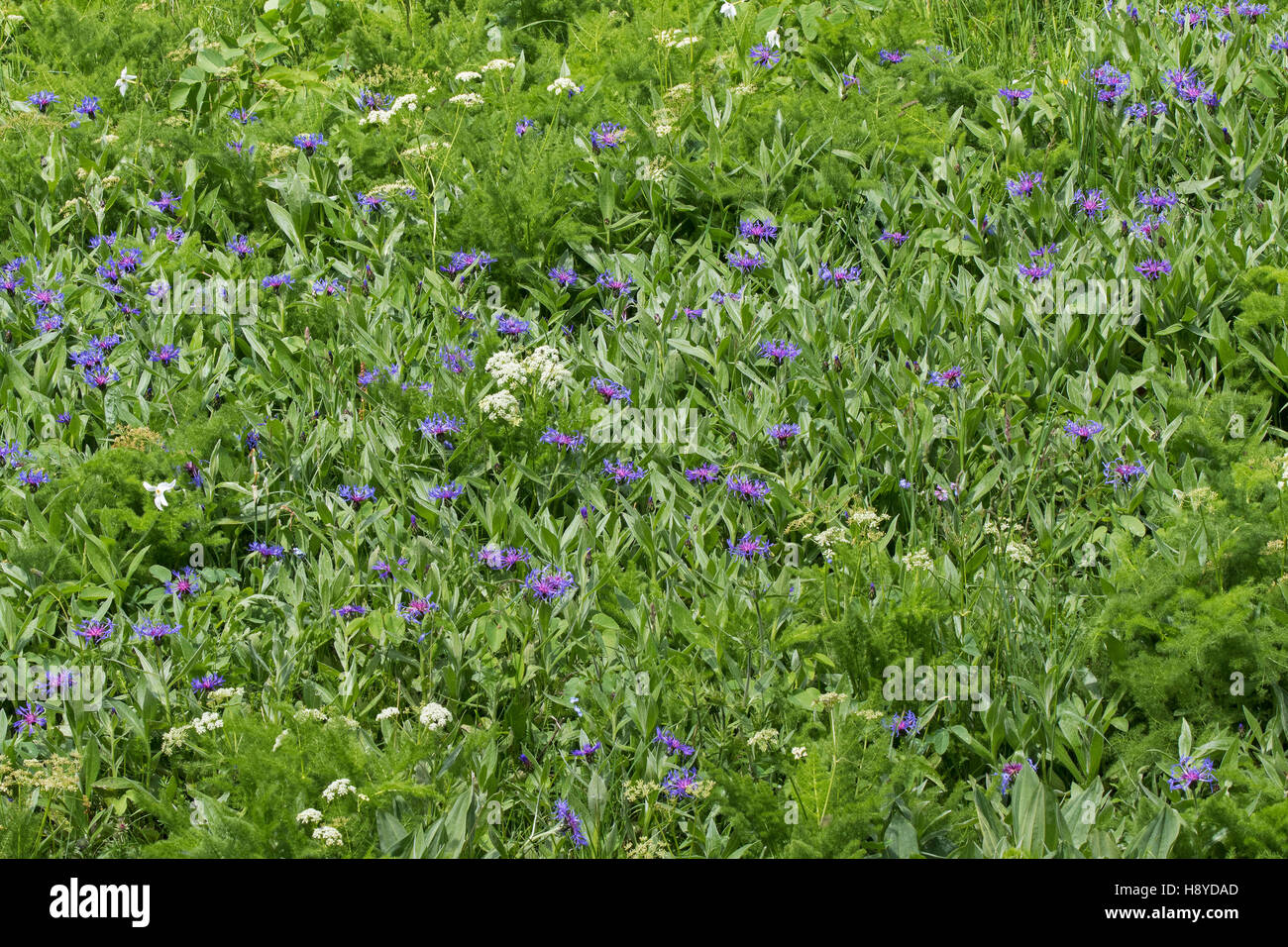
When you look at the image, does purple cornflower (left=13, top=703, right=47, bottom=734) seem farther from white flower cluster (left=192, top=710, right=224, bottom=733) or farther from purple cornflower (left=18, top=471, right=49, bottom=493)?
purple cornflower (left=18, top=471, right=49, bottom=493)

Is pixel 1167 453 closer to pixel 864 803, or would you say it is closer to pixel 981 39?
pixel 864 803

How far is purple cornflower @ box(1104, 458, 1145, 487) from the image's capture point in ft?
13.3

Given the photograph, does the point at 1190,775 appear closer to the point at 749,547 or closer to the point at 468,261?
the point at 749,547

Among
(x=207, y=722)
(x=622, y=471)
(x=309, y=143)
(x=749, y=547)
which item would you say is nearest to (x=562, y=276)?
(x=622, y=471)

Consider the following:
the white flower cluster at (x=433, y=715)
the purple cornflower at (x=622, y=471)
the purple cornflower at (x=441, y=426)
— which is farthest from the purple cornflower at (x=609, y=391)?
the white flower cluster at (x=433, y=715)

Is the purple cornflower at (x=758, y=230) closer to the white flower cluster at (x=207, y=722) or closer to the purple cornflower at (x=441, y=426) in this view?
the purple cornflower at (x=441, y=426)

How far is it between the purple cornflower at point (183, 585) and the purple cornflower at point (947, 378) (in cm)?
256

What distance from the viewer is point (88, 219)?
18.6 ft

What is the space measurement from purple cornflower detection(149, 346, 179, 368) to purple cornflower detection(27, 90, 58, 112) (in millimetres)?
2165

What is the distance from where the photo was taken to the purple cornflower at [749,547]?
153 inches

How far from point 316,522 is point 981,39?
4382 mm

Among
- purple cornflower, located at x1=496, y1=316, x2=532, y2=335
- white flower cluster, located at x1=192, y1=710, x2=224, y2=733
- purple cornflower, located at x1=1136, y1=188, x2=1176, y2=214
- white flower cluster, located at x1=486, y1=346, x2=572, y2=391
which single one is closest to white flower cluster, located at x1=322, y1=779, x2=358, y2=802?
white flower cluster, located at x1=192, y1=710, x2=224, y2=733

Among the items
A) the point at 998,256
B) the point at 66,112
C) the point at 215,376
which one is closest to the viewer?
the point at 215,376
